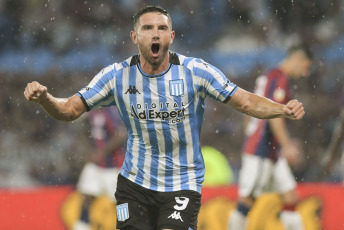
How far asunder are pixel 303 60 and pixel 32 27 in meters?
7.69

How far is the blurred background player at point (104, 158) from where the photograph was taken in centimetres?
686

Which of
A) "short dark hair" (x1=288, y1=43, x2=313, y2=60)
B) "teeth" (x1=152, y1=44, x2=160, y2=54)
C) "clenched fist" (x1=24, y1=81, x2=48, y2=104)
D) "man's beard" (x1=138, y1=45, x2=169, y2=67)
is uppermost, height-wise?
"short dark hair" (x1=288, y1=43, x2=313, y2=60)

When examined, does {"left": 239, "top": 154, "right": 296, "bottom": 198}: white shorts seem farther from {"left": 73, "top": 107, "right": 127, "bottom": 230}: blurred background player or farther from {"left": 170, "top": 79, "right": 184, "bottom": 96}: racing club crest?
{"left": 170, "top": 79, "right": 184, "bottom": 96}: racing club crest

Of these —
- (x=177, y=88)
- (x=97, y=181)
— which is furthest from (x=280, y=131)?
(x=177, y=88)

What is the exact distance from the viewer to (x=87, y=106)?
354cm

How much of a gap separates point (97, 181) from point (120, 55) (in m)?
5.14

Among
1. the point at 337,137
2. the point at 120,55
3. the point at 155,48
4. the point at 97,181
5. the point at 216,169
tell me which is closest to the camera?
the point at 155,48

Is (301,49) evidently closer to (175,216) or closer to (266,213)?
(266,213)

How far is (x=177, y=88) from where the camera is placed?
3469mm

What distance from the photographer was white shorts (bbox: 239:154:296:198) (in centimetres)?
618

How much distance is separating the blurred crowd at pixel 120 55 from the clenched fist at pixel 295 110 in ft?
22.5

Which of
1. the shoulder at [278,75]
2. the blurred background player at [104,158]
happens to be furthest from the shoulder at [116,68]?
the blurred background player at [104,158]

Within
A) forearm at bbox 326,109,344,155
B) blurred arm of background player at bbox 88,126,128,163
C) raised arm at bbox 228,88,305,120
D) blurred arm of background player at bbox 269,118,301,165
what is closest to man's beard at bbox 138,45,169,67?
raised arm at bbox 228,88,305,120

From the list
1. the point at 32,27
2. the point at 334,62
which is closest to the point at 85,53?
the point at 32,27
